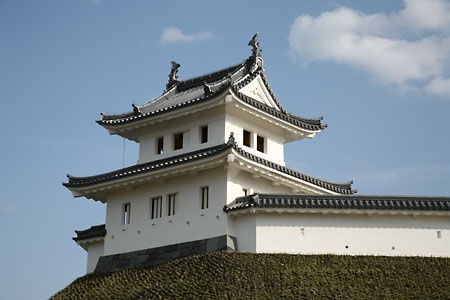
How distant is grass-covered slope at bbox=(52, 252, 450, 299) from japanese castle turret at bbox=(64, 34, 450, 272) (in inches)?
33.9

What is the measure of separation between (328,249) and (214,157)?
524cm

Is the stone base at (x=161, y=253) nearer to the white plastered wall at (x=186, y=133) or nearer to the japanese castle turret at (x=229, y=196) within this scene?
the japanese castle turret at (x=229, y=196)

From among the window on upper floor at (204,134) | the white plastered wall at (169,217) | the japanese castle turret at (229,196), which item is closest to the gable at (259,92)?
the japanese castle turret at (229,196)

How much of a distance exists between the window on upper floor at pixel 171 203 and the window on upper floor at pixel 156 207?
0.40m

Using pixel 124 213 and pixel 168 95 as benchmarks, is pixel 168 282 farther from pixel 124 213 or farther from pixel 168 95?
pixel 168 95

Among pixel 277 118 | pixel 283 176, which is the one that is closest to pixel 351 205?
pixel 283 176

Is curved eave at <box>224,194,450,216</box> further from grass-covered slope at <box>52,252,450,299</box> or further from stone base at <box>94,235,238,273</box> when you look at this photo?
grass-covered slope at <box>52,252,450,299</box>

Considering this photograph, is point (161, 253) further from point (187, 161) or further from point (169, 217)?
point (187, 161)

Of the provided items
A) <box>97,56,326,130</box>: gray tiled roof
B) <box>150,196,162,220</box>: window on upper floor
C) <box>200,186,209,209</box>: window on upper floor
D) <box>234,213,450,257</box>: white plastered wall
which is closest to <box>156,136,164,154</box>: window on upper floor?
<box>97,56,326,130</box>: gray tiled roof

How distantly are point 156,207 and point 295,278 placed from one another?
295 inches

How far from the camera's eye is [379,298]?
74.1ft

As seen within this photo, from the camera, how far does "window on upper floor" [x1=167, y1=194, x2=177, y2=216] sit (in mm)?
28109

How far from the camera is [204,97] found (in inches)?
1120

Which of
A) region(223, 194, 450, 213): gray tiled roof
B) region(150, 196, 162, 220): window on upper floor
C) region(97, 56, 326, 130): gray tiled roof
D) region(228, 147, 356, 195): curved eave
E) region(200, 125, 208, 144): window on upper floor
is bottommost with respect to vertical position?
region(223, 194, 450, 213): gray tiled roof
